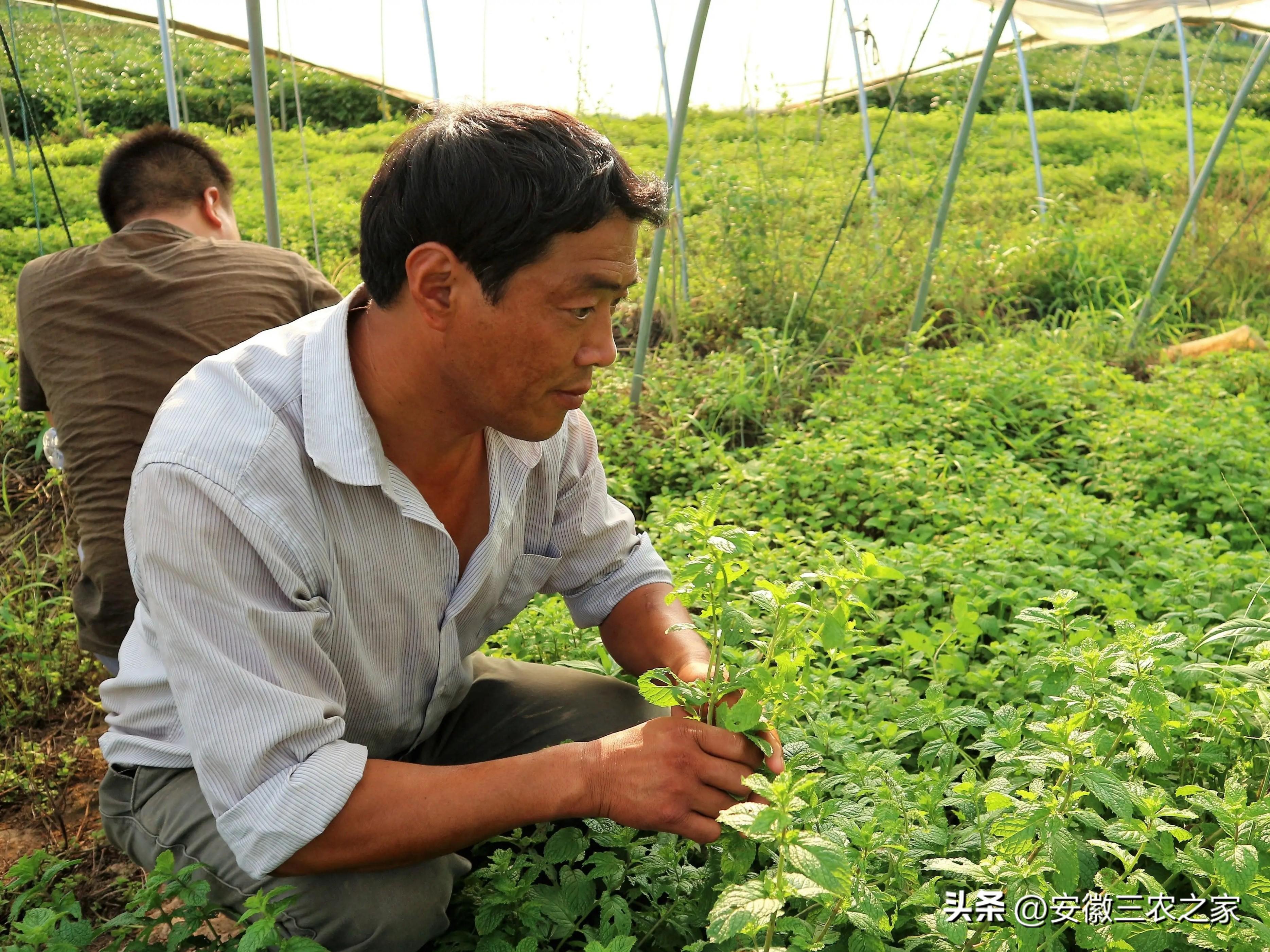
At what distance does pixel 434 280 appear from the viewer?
175cm

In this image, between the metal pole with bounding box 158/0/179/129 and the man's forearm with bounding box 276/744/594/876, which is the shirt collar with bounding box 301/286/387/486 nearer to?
the man's forearm with bounding box 276/744/594/876

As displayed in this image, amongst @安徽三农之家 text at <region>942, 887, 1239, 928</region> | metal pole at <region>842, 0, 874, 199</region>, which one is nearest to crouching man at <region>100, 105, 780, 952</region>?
@安徽三农之家 text at <region>942, 887, 1239, 928</region>

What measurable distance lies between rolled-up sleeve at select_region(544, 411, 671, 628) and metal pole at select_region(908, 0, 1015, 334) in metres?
2.85

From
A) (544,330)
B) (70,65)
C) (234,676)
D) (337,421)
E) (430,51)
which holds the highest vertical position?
(70,65)

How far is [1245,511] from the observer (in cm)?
366

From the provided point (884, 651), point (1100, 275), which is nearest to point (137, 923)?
point (884, 651)

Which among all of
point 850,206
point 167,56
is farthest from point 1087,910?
point 167,56

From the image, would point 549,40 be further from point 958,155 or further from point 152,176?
point 152,176

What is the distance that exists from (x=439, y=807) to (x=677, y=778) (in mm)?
367

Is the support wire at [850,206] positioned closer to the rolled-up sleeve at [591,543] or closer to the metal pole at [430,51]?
the metal pole at [430,51]

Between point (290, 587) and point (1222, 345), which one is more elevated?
point (290, 587)

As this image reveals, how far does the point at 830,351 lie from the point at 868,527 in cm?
177

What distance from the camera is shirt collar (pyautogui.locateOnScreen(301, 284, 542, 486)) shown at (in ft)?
5.83

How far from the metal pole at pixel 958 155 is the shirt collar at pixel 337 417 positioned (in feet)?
11.2
